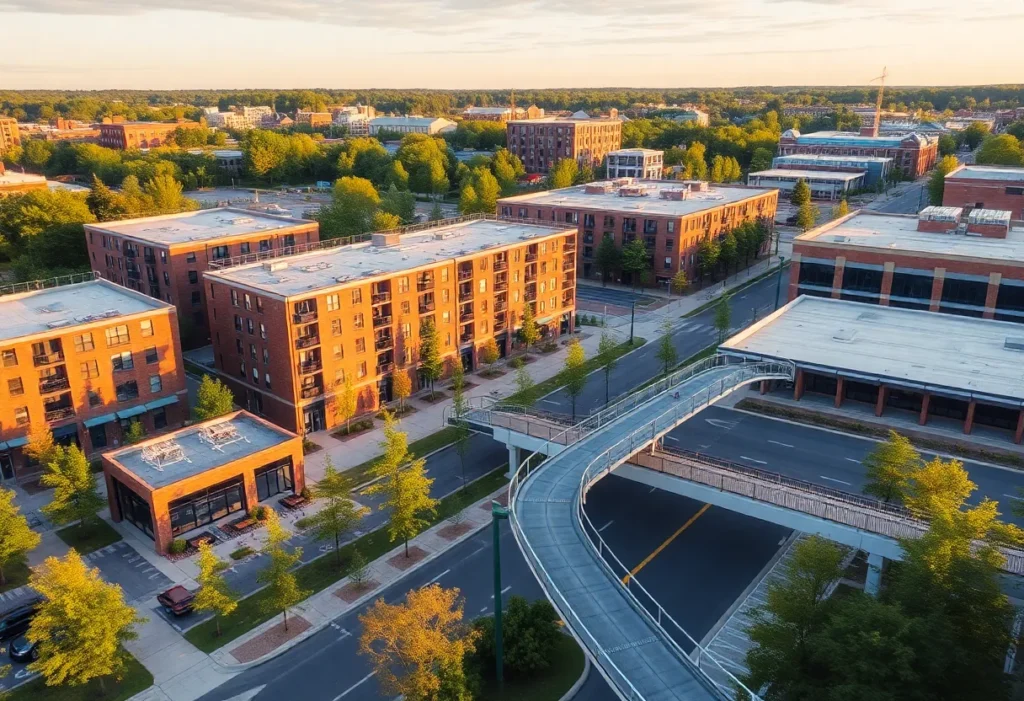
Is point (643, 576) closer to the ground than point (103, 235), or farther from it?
closer to the ground

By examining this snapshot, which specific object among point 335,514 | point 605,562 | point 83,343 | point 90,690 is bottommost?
point 90,690

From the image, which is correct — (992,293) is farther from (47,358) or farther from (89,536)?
(47,358)

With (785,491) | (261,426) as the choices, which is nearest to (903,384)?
(785,491)

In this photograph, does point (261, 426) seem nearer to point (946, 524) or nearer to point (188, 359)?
point (188, 359)

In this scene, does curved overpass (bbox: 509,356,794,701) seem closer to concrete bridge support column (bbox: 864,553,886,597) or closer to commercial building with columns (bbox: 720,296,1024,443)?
concrete bridge support column (bbox: 864,553,886,597)

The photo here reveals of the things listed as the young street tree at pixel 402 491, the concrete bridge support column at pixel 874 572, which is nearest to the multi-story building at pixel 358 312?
the young street tree at pixel 402 491

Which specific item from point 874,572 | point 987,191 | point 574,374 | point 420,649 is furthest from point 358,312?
point 987,191
